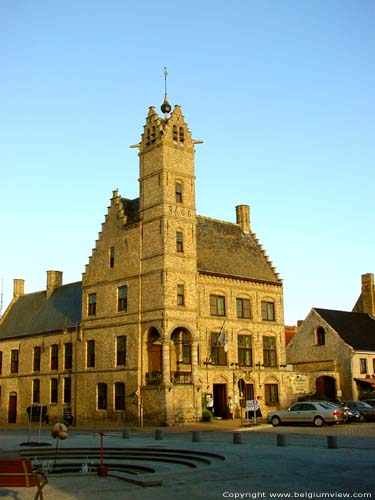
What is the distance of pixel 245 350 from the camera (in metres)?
46.5

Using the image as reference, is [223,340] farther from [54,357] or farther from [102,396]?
[54,357]

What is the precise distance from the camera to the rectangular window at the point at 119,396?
42.3 metres

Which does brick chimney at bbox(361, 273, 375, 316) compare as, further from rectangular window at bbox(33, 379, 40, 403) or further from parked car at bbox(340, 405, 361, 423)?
rectangular window at bbox(33, 379, 40, 403)

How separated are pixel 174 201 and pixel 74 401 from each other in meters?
17.1

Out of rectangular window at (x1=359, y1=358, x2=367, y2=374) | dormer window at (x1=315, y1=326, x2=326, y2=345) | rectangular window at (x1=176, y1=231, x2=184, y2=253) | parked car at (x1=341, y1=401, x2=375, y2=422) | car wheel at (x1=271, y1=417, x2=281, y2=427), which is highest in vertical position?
rectangular window at (x1=176, y1=231, x2=184, y2=253)

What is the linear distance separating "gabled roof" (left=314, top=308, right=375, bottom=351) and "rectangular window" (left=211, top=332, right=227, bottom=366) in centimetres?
1192

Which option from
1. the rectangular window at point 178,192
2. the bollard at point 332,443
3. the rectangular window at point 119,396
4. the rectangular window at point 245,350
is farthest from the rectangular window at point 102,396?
the bollard at point 332,443

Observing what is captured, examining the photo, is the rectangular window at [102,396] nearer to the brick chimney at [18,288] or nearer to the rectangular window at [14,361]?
the rectangular window at [14,361]

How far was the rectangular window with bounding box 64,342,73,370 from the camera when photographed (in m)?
48.0

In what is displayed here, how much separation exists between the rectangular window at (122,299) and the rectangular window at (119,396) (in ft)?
17.2

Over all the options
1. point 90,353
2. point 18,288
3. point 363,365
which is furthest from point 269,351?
point 18,288

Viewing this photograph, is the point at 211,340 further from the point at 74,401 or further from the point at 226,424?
the point at 74,401

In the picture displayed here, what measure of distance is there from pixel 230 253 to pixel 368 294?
1790cm

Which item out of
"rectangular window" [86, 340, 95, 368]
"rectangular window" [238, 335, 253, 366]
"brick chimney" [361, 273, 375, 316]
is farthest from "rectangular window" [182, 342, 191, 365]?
"brick chimney" [361, 273, 375, 316]
